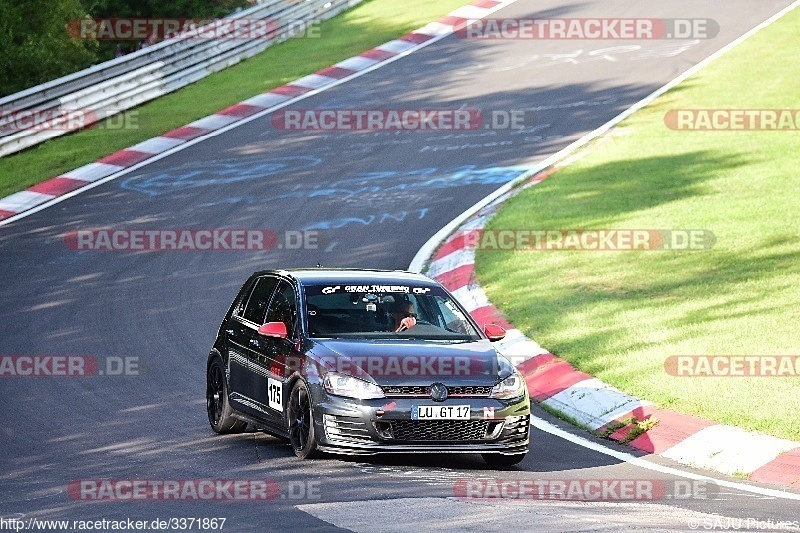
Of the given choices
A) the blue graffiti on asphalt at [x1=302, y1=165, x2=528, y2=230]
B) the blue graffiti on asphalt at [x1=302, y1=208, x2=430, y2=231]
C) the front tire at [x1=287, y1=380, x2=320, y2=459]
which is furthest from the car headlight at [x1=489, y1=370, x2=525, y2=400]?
the blue graffiti on asphalt at [x1=302, y1=165, x2=528, y2=230]

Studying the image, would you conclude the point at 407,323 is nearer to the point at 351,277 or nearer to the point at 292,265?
the point at 351,277

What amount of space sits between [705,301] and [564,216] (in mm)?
5115

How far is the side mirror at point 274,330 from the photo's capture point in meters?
11.1

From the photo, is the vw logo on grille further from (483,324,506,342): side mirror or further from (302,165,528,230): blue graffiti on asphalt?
(302,165,528,230): blue graffiti on asphalt

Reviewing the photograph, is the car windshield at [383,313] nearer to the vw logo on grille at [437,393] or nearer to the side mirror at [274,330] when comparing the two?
the side mirror at [274,330]

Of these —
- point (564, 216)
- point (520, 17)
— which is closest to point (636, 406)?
point (564, 216)

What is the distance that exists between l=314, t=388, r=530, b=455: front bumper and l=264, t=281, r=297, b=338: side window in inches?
43.6

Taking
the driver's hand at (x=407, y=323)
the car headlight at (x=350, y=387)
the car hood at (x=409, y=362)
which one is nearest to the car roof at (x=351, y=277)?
the driver's hand at (x=407, y=323)

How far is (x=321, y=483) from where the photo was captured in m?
9.55

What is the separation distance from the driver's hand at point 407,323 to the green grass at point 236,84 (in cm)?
1364

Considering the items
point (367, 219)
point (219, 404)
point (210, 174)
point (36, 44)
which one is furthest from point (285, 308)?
point (36, 44)

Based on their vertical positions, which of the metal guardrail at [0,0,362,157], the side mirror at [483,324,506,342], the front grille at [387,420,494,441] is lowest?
the front grille at [387,420,494,441]

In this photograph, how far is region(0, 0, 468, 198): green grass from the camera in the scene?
993 inches

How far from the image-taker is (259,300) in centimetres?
1223
